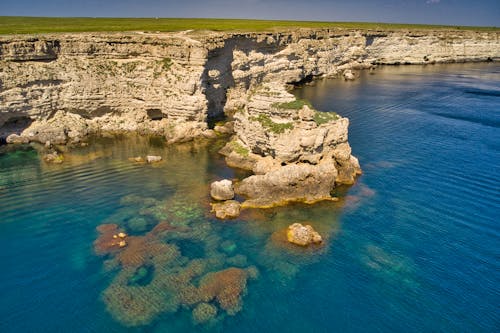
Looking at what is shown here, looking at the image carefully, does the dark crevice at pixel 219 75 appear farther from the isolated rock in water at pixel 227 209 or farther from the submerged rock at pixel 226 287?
the submerged rock at pixel 226 287

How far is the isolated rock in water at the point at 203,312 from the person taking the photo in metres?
22.2

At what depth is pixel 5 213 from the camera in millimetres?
33000

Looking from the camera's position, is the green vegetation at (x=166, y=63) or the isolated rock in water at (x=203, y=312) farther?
the green vegetation at (x=166, y=63)

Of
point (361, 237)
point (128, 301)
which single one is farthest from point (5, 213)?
point (361, 237)

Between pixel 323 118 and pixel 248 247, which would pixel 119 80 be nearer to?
pixel 323 118

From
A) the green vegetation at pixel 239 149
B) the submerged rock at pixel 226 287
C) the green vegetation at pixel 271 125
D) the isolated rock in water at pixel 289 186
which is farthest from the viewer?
the green vegetation at pixel 239 149

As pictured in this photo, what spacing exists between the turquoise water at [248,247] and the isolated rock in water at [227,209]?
85 cm

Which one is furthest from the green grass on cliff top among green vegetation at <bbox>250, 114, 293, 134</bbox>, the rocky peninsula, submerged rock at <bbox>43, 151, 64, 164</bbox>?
green vegetation at <bbox>250, 114, 293, 134</bbox>

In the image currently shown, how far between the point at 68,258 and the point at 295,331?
1748cm

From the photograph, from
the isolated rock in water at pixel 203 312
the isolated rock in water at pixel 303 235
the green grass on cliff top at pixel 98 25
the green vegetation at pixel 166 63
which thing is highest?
the green grass on cliff top at pixel 98 25

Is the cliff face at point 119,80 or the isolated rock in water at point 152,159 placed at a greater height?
the cliff face at point 119,80

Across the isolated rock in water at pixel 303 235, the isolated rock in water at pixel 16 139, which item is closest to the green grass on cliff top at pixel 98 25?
the isolated rock in water at pixel 16 139

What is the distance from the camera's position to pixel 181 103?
5122cm

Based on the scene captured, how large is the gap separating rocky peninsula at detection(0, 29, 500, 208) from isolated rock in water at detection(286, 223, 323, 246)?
17.8 feet
